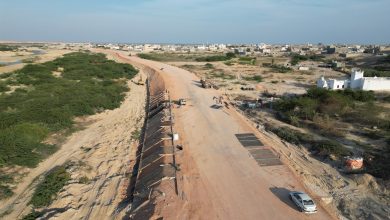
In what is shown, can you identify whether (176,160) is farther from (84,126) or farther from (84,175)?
(84,126)

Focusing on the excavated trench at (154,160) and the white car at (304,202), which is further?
the excavated trench at (154,160)

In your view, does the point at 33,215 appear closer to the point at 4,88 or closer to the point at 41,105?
the point at 41,105

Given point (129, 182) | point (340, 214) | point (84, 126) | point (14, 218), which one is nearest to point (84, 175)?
point (129, 182)

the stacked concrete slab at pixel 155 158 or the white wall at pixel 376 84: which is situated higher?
the white wall at pixel 376 84

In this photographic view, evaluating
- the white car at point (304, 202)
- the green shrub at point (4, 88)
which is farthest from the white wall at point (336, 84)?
the green shrub at point (4, 88)

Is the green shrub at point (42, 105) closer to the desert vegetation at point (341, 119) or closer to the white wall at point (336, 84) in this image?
the desert vegetation at point (341, 119)
